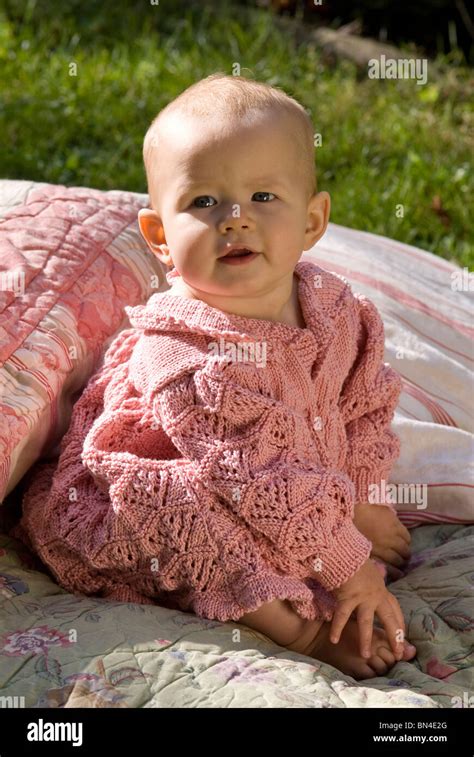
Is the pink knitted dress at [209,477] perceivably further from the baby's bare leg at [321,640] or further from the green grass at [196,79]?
the green grass at [196,79]

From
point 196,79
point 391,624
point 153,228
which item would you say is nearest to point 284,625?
point 391,624

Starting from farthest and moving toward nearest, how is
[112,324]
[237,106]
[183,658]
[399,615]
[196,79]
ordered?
[196,79], [112,324], [399,615], [237,106], [183,658]

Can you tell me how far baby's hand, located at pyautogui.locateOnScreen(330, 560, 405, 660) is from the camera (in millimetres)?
2127

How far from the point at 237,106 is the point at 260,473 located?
0.68 meters

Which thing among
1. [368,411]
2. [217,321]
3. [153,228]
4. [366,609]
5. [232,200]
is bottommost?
[366,609]

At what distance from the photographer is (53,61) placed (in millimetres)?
5203

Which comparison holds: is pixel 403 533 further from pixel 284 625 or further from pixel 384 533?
pixel 284 625

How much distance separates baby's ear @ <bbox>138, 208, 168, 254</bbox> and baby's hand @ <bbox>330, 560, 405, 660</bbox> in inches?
29.6

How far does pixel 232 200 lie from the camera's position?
2051mm

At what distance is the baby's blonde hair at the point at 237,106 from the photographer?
2.06 metres

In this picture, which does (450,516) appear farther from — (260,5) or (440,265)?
(260,5)

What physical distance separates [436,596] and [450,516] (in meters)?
0.35

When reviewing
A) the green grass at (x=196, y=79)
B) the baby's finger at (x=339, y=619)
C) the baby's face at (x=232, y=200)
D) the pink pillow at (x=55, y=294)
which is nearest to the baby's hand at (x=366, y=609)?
the baby's finger at (x=339, y=619)

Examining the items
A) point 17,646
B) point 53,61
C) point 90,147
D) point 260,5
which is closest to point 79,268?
point 17,646
